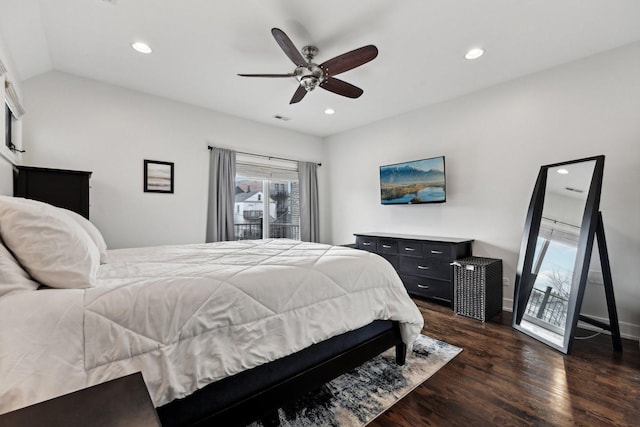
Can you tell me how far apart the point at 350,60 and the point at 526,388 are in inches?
105

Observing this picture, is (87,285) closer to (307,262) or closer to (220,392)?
(220,392)

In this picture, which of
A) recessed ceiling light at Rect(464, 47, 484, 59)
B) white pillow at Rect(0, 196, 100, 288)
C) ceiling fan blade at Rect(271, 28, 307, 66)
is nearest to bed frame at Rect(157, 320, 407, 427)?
white pillow at Rect(0, 196, 100, 288)

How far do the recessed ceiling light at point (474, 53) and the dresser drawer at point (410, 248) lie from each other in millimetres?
2158

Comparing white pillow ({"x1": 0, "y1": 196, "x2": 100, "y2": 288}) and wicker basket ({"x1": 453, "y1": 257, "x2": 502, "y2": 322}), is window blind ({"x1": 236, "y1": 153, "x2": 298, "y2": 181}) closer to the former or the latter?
wicker basket ({"x1": 453, "y1": 257, "x2": 502, "y2": 322})

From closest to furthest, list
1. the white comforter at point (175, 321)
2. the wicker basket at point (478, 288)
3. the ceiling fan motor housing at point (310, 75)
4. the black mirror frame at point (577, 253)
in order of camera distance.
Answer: the white comforter at point (175, 321) < the black mirror frame at point (577, 253) < the ceiling fan motor housing at point (310, 75) < the wicker basket at point (478, 288)

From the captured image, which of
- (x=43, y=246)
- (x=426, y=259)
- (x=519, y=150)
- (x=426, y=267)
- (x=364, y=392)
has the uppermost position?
(x=519, y=150)

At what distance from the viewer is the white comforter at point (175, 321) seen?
0.89 m

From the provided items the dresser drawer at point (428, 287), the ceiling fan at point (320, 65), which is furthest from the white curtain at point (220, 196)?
the dresser drawer at point (428, 287)

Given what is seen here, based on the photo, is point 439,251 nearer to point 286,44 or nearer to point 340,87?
point 340,87

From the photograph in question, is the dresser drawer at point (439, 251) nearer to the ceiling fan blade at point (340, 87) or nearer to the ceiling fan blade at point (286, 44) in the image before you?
Answer: the ceiling fan blade at point (340, 87)

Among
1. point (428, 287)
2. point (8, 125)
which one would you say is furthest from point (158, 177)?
point (428, 287)

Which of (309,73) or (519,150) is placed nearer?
(309,73)

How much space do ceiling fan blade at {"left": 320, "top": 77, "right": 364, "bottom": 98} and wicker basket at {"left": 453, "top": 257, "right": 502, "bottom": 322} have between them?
7.29 ft

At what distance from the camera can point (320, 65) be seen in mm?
2342
